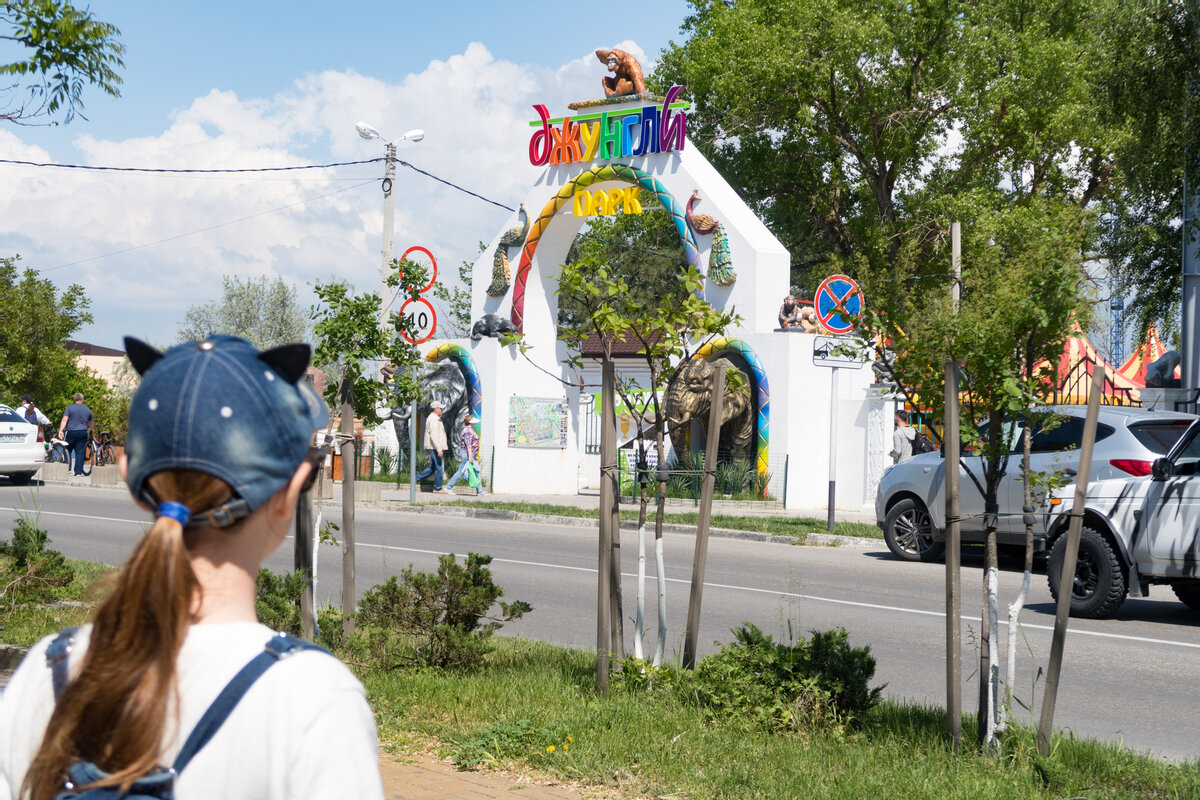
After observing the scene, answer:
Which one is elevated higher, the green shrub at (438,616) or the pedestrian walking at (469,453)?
the pedestrian walking at (469,453)

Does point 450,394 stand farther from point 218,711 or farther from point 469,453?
point 218,711

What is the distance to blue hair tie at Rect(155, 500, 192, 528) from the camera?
1449mm

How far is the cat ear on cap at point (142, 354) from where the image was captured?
1.64m

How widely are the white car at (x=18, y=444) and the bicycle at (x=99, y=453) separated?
281cm

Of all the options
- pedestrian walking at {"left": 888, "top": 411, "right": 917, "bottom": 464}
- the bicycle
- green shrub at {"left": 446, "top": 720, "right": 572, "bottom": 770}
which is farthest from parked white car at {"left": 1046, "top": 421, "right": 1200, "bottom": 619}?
the bicycle

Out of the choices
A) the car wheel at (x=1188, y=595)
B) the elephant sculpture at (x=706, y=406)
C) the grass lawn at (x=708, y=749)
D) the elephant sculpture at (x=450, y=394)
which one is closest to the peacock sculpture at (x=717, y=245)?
the elephant sculpture at (x=706, y=406)

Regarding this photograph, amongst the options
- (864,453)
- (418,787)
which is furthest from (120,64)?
(864,453)

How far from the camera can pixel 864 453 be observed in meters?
21.7

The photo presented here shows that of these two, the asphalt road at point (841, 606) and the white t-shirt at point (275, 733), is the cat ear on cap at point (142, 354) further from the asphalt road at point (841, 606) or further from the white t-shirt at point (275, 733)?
the asphalt road at point (841, 606)

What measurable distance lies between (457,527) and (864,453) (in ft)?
26.4

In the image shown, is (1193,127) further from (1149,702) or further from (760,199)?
(760,199)

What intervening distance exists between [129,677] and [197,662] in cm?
8

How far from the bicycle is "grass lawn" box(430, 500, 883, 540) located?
37.8ft

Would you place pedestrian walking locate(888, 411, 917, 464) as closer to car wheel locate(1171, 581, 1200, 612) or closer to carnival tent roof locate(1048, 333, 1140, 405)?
carnival tent roof locate(1048, 333, 1140, 405)
